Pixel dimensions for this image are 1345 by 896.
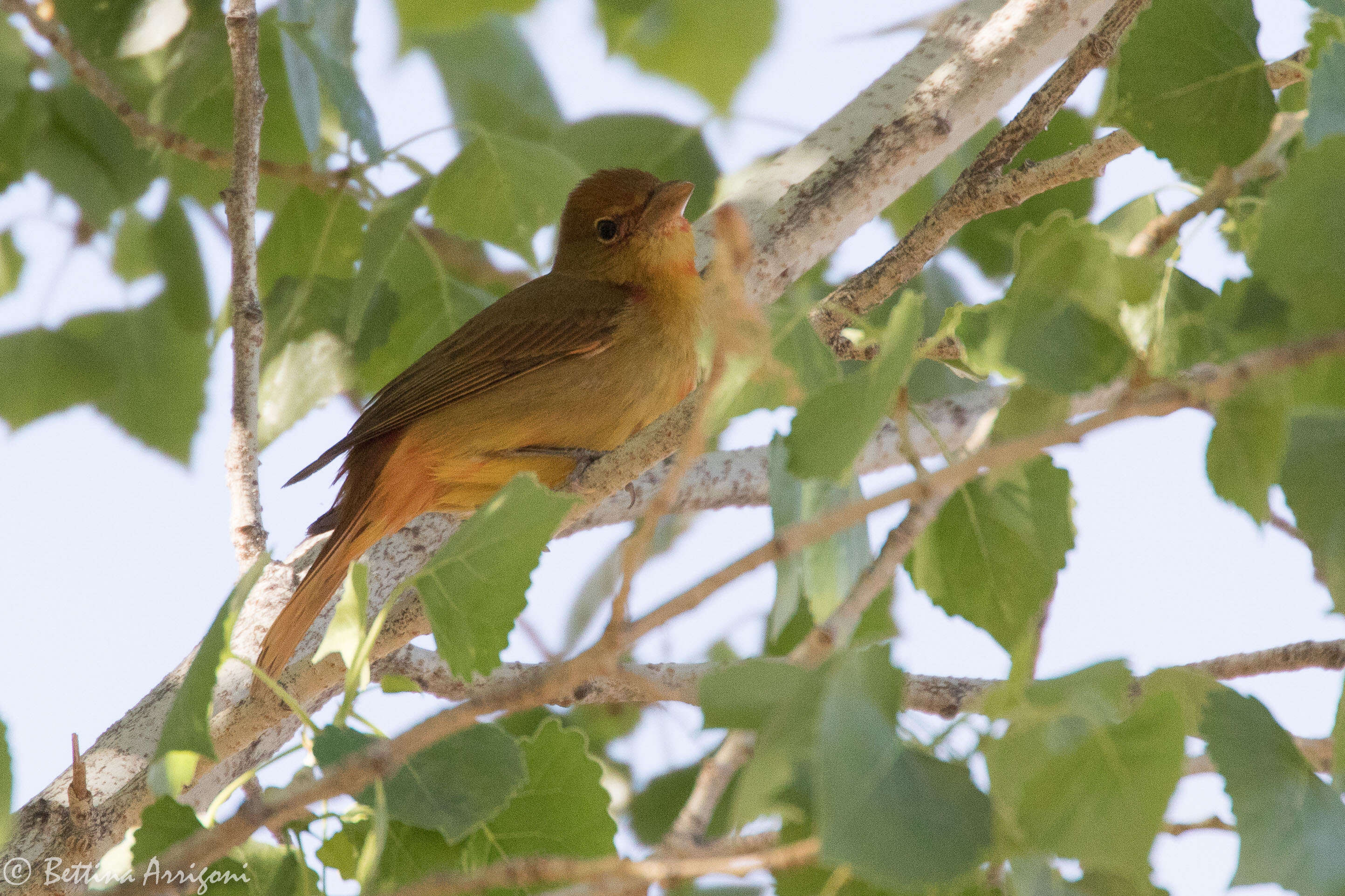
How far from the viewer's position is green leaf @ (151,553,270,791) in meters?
1.53

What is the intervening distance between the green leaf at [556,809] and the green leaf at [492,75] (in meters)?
4.17

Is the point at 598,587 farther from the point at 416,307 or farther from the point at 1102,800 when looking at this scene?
the point at 1102,800

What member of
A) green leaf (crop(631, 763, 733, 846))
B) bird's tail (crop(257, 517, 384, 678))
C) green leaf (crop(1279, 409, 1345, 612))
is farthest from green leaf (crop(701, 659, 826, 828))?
green leaf (crop(631, 763, 733, 846))

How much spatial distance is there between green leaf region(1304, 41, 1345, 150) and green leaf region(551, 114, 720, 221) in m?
3.42

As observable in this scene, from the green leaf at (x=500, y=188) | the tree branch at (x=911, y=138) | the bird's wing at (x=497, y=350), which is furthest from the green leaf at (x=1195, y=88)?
the bird's wing at (x=497, y=350)

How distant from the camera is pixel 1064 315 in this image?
4.06ft

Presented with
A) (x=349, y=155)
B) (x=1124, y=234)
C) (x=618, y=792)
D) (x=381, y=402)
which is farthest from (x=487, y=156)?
(x=618, y=792)

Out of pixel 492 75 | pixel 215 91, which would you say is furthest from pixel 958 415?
pixel 492 75

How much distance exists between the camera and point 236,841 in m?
1.40

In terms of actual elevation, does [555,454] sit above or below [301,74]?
below

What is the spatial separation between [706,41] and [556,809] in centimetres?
419

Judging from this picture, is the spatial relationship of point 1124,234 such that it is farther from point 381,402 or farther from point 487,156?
point 381,402

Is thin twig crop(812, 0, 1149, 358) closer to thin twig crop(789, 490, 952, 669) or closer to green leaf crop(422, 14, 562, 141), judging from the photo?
thin twig crop(789, 490, 952, 669)

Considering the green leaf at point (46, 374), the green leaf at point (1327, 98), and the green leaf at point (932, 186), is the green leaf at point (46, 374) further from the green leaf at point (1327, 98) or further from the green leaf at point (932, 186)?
the green leaf at point (1327, 98)
